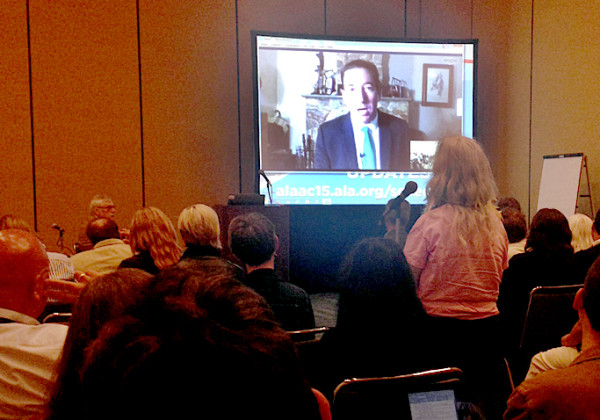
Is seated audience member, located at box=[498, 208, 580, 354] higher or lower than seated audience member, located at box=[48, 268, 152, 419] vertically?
lower

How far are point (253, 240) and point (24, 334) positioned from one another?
130 cm

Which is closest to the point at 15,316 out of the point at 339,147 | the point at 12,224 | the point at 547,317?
the point at 547,317

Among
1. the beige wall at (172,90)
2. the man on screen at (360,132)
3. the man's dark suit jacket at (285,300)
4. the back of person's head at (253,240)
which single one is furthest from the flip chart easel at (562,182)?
the man's dark suit jacket at (285,300)

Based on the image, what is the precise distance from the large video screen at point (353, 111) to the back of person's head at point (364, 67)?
1 centimetres

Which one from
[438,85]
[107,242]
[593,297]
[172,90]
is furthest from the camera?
[172,90]

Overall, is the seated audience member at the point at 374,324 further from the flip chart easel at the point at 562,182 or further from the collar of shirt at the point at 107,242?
the flip chart easel at the point at 562,182

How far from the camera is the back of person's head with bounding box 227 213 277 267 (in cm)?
255

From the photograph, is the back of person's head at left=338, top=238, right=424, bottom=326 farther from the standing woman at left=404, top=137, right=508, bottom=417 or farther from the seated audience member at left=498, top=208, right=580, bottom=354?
the seated audience member at left=498, top=208, right=580, bottom=354

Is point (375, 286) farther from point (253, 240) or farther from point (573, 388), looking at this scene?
point (253, 240)

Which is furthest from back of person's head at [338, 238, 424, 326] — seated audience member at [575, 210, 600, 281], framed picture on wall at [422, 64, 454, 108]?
framed picture on wall at [422, 64, 454, 108]

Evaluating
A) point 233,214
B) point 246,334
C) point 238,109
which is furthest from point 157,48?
point 246,334

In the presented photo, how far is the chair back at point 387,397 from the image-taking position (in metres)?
1.48

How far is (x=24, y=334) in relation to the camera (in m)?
1.36

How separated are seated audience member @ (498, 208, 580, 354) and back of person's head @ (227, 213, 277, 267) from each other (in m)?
1.23
